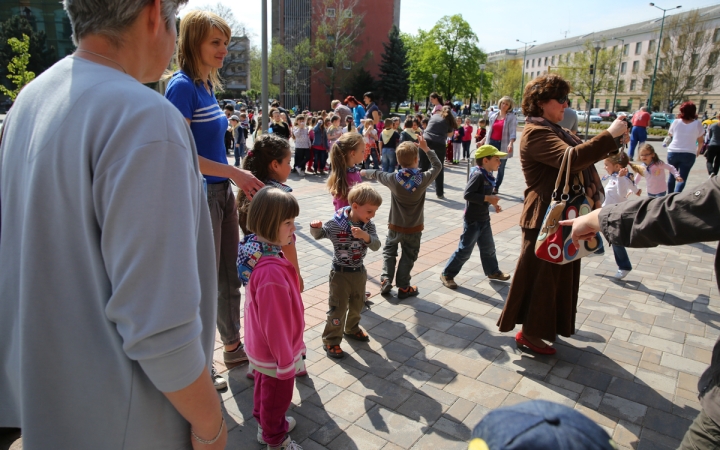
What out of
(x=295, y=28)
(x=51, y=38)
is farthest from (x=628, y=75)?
(x=51, y=38)

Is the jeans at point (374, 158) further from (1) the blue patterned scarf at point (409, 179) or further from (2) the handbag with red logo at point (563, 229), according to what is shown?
(2) the handbag with red logo at point (563, 229)

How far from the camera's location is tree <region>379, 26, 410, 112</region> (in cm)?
5341

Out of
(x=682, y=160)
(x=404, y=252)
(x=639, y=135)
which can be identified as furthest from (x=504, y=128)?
(x=404, y=252)

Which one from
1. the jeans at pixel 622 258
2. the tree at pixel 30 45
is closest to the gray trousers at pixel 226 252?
the jeans at pixel 622 258

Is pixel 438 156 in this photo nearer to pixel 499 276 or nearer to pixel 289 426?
pixel 499 276

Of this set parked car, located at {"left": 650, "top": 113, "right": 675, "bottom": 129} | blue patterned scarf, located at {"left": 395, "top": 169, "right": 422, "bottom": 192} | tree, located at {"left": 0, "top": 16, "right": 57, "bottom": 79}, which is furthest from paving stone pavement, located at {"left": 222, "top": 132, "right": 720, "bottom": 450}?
tree, located at {"left": 0, "top": 16, "right": 57, "bottom": 79}

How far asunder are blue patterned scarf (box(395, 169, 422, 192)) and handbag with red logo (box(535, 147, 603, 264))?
64.5 inches

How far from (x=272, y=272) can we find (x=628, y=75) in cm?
8773

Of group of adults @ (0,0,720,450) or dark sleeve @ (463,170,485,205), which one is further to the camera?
dark sleeve @ (463,170,485,205)

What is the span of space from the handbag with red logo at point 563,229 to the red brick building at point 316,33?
2112 inches

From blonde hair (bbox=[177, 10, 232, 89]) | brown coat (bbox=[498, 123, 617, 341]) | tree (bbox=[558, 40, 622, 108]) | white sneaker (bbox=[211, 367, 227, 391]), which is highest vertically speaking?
tree (bbox=[558, 40, 622, 108])

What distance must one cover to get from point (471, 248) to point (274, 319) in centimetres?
324

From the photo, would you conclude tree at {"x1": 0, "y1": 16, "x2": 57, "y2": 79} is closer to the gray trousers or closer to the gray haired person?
the gray trousers

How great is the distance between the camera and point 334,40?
5491 cm
